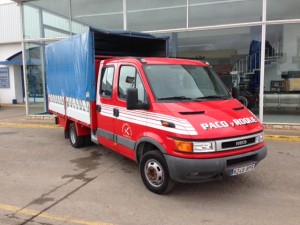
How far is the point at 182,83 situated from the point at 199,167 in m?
1.64

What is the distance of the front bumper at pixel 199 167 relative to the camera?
407cm

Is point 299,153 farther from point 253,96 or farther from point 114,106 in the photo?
point 114,106

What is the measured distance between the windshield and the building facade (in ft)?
14.6

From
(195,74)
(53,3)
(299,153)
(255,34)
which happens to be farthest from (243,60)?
(53,3)

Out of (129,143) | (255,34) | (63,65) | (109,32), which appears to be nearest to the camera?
(129,143)

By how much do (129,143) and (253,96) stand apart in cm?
617

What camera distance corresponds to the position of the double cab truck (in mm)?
4160

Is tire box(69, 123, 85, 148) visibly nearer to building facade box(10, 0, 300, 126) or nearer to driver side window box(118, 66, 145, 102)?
driver side window box(118, 66, 145, 102)

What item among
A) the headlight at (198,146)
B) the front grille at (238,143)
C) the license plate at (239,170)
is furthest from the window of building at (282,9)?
the headlight at (198,146)

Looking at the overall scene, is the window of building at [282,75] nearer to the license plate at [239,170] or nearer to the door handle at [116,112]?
the license plate at [239,170]

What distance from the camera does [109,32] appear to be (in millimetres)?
6531

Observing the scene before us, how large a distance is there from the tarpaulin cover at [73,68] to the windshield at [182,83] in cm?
181

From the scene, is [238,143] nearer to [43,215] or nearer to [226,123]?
[226,123]

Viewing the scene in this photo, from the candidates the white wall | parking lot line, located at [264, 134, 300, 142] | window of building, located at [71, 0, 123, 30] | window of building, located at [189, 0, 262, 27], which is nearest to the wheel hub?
parking lot line, located at [264, 134, 300, 142]
